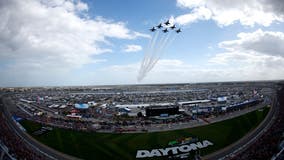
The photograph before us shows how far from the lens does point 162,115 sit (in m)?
52.9

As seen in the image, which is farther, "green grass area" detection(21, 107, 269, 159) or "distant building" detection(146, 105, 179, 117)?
"distant building" detection(146, 105, 179, 117)

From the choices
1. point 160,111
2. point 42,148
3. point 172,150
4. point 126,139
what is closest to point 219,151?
point 172,150

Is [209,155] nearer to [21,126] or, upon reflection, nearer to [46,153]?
[46,153]

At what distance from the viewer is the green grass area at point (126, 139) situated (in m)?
32.7

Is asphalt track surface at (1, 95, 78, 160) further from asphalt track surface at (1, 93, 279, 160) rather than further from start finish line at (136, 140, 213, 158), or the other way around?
start finish line at (136, 140, 213, 158)

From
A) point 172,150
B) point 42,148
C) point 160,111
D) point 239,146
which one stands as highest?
point 160,111

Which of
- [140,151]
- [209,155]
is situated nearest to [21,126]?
[140,151]

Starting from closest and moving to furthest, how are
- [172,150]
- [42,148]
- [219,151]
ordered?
1. [219,151]
2. [172,150]
3. [42,148]

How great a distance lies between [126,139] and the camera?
3791cm

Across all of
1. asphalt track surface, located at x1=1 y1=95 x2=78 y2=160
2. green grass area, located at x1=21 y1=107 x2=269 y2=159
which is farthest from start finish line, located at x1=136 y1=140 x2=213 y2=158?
asphalt track surface, located at x1=1 y1=95 x2=78 y2=160

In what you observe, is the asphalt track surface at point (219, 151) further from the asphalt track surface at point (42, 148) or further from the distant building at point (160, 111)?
the distant building at point (160, 111)

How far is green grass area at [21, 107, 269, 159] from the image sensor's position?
107 ft

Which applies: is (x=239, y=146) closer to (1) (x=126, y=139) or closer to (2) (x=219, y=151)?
(2) (x=219, y=151)

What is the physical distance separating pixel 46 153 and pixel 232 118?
44.4 metres
